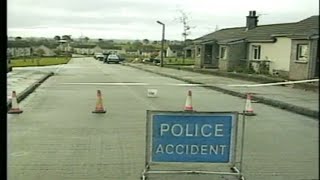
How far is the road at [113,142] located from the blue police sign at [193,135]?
71cm

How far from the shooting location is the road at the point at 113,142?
5996 millimetres

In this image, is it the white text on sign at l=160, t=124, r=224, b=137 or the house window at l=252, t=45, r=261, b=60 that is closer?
the white text on sign at l=160, t=124, r=224, b=137

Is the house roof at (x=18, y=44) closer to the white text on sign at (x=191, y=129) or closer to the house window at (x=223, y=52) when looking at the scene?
the white text on sign at (x=191, y=129)

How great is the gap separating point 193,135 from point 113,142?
3397mm

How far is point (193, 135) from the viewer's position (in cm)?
498

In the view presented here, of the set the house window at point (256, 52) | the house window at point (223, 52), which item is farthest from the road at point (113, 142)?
the house window at point (223, 52)

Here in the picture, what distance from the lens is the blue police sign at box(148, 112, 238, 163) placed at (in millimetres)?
4965

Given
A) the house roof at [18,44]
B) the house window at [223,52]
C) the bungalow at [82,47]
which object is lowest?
the house window at [223,52]

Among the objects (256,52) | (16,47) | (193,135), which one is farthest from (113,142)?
(256,52)

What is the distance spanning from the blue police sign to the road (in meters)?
0.71

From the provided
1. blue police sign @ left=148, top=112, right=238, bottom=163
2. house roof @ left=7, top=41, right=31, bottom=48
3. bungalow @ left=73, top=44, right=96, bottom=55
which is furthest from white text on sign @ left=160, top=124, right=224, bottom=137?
bungalow @ left=73, top=44, right=96, bottom=55

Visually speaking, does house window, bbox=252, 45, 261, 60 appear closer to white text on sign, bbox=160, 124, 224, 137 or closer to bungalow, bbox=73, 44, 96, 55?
bungalow, bbox=73, 44, 96, 55

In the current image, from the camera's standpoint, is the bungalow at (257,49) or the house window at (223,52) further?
the house window at (223,52)

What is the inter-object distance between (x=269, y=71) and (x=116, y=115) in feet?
41.6
